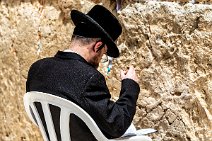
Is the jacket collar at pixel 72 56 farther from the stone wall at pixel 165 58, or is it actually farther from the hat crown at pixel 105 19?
the stone wall at pixel 165 58

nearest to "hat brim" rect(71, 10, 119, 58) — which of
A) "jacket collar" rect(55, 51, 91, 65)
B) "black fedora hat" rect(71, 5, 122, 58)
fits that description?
"black fedora hat" rect(71, 5, 122, 58)

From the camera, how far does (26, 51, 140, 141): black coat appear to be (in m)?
2.14

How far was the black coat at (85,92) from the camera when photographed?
214 cm

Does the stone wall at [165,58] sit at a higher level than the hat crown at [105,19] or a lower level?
lower

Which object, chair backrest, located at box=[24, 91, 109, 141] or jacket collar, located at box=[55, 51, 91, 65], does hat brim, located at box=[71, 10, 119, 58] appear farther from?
chair backrest, located at box=[24, 91, 109, 141]

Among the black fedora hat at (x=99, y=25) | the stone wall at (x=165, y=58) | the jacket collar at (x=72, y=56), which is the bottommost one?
the stone wall at (x=165, y=58)

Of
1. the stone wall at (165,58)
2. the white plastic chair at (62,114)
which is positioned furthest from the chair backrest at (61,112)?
the stone wall at (165,58)

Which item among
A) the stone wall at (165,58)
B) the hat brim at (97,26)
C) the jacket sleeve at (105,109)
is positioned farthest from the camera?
the stone wall at (165,58)

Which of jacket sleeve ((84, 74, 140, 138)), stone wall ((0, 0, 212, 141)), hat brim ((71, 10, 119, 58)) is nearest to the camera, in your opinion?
jacket sleeve ((84, 74, 140, 138))

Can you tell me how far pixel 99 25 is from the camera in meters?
2.27

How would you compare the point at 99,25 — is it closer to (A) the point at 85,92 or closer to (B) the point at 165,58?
(A) the point at 85,92

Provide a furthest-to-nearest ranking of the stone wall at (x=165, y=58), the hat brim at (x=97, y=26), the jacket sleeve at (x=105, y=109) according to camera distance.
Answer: the stone wall at (x=165, y=58)
the hat brim at (x=97, y=26)
the jacket sleeve at (x=105, y=109)

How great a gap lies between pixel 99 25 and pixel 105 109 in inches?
16.1

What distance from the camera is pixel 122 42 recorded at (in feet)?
10.1
